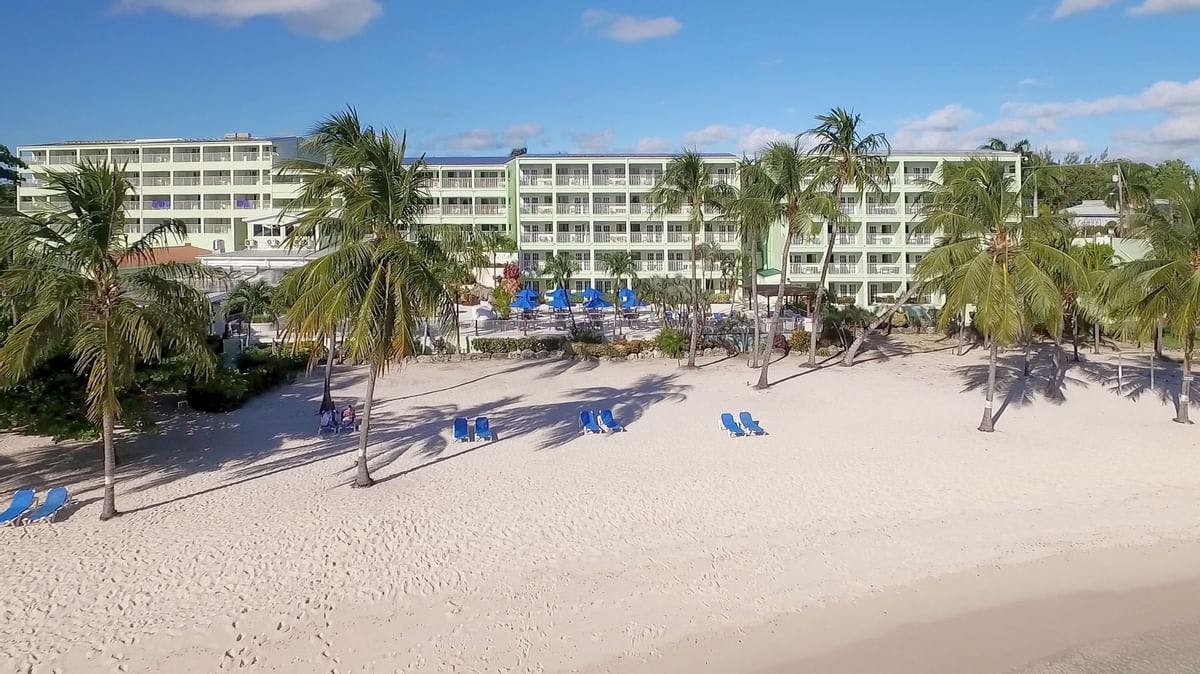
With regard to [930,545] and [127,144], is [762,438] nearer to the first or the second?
[930,545]

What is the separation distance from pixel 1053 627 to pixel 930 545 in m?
1.97

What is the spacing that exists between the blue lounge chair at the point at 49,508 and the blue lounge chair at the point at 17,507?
0.45 feet

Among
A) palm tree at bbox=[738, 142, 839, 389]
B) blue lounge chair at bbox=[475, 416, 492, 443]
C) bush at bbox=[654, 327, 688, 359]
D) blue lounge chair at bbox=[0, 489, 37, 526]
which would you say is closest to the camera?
blue lounge chair at bbox=[0, 489, 37, 526]

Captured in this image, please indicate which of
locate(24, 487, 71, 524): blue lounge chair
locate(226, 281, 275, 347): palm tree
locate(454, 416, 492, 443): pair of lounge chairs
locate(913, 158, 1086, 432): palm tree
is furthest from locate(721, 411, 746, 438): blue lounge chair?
locate(226, 281, 275, 347): palm tree

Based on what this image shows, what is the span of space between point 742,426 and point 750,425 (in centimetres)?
22

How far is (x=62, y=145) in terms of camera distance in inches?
2201

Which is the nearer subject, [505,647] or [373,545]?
→ [505,647]

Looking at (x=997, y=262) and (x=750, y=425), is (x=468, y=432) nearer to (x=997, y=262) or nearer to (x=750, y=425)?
(x=750, y=425)

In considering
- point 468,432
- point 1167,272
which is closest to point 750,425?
point 468,432

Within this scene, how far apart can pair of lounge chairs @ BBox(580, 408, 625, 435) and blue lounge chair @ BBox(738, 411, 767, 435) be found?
9.29 ft

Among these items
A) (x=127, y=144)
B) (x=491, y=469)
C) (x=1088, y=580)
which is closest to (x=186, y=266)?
(x=491, y=469)

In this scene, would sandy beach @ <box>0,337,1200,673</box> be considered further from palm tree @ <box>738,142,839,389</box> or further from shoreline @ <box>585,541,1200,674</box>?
palm tree @ <box>738,142,839,389</box>

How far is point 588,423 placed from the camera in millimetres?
17000

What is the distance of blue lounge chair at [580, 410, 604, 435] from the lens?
55.2ft
